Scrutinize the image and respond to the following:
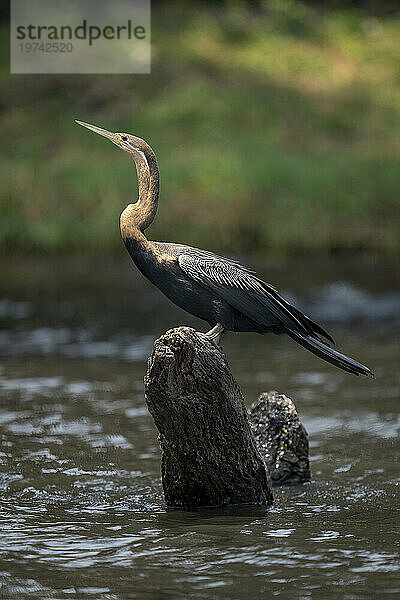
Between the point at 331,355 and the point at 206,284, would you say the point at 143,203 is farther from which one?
the point at 331,355

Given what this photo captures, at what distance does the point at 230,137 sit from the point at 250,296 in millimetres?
12772

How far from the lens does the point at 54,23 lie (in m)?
21.7

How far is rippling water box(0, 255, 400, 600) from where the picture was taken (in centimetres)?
442

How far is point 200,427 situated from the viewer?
5.48m

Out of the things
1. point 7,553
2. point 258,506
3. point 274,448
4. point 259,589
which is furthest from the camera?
point 274,448

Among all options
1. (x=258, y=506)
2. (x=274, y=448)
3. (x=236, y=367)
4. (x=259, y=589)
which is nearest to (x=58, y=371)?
(x=236, y=367)

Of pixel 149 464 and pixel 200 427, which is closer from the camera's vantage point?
pixel 200 427

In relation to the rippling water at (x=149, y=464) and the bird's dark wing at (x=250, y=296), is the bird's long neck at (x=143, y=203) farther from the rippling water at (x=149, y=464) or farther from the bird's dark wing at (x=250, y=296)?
the rippling water at (x=149, y=464)

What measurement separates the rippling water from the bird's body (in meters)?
1.01

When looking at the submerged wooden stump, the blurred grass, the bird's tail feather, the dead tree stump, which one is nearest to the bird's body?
the bird's tail feather

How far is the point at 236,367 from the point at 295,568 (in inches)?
219

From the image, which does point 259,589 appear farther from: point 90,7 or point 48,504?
point 90,7

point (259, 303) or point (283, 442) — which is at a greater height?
point (259, 303)

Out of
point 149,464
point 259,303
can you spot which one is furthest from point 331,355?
point 149,464
